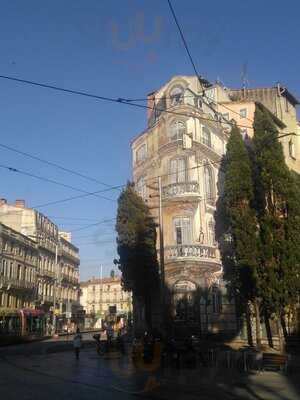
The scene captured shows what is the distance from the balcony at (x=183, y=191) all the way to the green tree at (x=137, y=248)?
196cm

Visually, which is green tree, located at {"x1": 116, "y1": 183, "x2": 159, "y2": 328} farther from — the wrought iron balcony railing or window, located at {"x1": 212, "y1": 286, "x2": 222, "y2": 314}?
window, located at {"x1": 212, "y1": 286, "x2": 222, "y2": 314}

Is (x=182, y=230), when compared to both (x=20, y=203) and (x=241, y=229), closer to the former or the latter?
(x=241, y=229)

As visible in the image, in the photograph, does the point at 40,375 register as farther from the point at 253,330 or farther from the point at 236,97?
the point at 236,97

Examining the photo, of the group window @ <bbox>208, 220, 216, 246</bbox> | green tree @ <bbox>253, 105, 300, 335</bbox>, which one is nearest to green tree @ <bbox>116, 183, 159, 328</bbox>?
window @ <bbox>208, 220, 216, 246</bbox>

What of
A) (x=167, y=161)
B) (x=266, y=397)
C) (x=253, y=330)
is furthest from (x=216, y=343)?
(x=266, y=397)

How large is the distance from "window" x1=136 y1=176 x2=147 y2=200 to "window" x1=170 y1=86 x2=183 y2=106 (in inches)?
220

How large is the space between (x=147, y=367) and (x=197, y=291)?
1039cm

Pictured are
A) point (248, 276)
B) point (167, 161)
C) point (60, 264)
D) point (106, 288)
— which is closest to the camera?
point (248, 276)

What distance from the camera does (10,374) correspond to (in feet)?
59.6

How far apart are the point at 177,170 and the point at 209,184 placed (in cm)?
223

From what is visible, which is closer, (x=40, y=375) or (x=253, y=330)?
(x=40, y=375)

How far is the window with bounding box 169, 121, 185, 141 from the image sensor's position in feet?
104

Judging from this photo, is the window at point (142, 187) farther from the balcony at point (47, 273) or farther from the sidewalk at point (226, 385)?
the balcony at point (47, 273)

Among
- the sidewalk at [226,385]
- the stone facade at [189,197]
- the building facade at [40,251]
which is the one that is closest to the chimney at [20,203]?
the building facade at [40,251]
